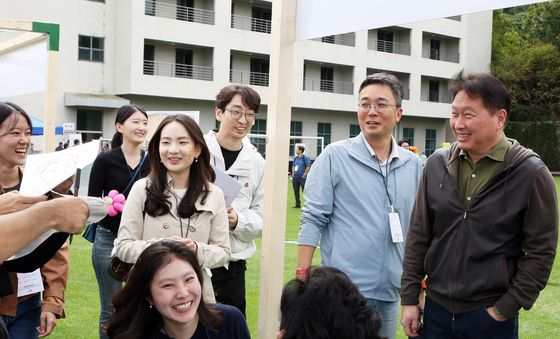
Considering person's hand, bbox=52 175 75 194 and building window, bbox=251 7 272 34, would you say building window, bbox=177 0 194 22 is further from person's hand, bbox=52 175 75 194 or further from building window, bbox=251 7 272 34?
person's hand, bbox=52 175 75 194

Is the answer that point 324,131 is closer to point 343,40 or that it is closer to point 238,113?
point 343,40

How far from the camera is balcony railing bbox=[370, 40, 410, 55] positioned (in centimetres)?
4025

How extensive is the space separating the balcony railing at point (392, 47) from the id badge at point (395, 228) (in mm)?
37994

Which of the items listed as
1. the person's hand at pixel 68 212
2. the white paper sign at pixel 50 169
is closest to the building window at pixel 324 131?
the white paper sign at pixel 50 169

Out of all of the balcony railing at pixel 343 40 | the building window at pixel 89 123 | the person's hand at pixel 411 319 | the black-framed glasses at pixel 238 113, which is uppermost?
the balcony railing at pixel 343 40

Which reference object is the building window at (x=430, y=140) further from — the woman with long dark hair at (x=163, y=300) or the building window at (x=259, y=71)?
the woman with long dark hair at (x=163, y=300)

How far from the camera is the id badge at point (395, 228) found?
3186mm

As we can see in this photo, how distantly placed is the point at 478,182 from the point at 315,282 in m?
1.23

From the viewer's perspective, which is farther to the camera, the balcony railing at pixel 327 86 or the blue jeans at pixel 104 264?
the balcony railing at pixel 327 86

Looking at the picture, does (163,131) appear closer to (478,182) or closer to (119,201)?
(119,201)

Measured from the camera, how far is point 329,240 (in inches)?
132

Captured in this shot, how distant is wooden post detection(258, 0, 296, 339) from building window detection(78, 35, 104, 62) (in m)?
29.6

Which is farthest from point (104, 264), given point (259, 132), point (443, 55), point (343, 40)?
point (443, 55)

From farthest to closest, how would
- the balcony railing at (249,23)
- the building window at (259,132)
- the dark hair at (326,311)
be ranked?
the building window at (259,132)
the balcony railing at (249,23)
the dark hair at (326,311)
